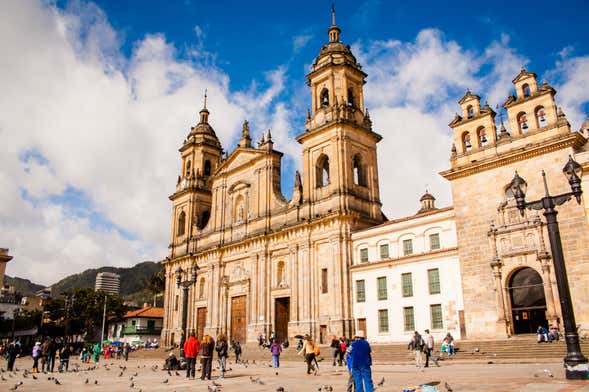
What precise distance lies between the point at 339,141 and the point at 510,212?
15.6 meters

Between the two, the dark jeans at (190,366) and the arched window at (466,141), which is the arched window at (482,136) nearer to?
the arched window at (466,141)

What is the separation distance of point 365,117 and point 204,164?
22.8 meters

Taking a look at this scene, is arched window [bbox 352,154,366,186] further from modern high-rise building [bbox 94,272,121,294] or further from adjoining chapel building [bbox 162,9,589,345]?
modern high-rise building [bbox 94,272,121,294]

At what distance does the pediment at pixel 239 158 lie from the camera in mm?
48000

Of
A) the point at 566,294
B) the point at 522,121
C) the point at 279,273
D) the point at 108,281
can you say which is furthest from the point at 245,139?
the point at 108,281

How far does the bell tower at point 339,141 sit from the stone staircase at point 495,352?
478 inches

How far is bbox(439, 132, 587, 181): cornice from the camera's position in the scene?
89.0 ft

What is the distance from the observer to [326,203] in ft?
132

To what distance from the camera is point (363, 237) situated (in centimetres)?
3759

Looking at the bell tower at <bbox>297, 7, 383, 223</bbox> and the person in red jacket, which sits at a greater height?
the bell tower at <bbox>297, 7, 383, 223</bbox>

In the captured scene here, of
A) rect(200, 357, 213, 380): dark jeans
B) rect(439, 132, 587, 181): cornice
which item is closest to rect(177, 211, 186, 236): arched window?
rect(439, 132, 587, 181): cornice

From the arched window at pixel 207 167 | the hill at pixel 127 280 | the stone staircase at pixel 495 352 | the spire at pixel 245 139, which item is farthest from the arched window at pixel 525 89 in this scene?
the hill at pixel 127 280

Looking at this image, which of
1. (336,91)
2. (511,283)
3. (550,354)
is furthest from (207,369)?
(336,91)

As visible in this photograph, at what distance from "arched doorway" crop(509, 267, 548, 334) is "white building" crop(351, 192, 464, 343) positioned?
3.62 meters
